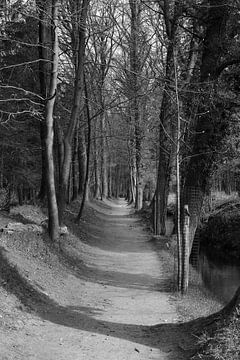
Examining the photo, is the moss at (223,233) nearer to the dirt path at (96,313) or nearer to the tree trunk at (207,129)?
the dirt path at (96,313)

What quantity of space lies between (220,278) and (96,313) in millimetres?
9430

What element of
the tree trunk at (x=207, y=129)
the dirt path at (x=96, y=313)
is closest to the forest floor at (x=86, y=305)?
the dirt path at (x=96, y=313)

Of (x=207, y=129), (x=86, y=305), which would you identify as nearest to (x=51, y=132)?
(x=207, y=129)

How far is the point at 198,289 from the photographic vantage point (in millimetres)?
12016

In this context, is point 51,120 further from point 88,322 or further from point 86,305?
point 88,322

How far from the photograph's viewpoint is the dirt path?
21.8 feet

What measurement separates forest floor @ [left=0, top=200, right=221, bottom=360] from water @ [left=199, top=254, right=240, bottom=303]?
169 cm

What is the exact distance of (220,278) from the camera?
17484mm

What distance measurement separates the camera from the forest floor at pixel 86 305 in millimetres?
6742

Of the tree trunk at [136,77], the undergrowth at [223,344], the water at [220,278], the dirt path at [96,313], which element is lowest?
the water at [220,278]

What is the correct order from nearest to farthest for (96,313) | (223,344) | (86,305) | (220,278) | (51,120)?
(223,344)
(96,313)
(86,305)
(51,120)
(220,278)

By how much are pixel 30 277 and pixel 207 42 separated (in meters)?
7.74

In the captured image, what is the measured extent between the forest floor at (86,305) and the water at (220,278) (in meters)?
1.69

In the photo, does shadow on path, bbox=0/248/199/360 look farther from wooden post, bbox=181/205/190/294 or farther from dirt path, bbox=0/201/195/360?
wooden post, bbox=181/205/190/294
